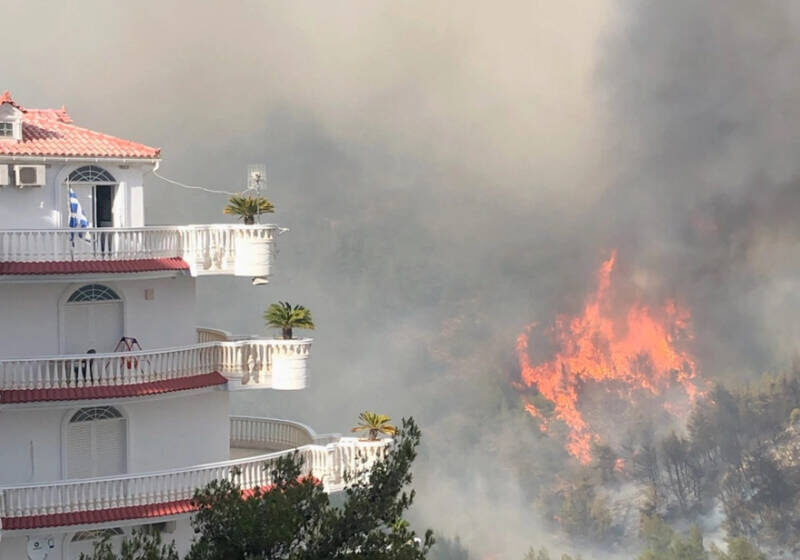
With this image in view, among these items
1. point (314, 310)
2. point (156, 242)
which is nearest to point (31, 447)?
point (156, 242)

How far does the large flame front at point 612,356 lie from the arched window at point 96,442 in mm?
89700

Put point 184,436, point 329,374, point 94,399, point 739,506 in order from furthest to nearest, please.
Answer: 1. point 329,374
2. point 739,506
3. point 184,436
4. point 94,399

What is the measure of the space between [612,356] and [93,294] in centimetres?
9124

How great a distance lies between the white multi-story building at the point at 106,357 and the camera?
35969mm

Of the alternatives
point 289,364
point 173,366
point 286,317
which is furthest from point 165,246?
point 289,364

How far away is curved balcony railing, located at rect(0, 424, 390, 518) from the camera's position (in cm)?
3575

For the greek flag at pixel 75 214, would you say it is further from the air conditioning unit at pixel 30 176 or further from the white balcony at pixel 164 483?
the white balcony at pixel 164 483

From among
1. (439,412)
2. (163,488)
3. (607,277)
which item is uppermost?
(607,277)

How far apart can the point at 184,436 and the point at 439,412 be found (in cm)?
9663

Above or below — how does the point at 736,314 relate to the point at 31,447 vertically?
above

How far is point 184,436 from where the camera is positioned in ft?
127

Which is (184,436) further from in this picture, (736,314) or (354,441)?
(736,314)

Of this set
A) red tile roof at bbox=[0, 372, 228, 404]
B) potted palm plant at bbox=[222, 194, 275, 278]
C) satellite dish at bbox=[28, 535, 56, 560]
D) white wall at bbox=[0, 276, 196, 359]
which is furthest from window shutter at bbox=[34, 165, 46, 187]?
satellite dish at bbox=[28, 535, 56, 560]

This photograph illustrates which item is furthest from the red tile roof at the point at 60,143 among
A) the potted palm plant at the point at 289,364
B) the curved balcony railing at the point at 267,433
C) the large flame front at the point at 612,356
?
the large flame front at the point at 612,356
